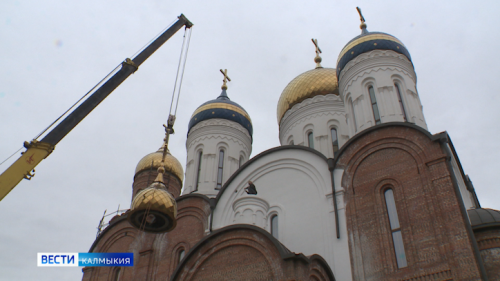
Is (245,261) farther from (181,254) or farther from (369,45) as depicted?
(369,45)

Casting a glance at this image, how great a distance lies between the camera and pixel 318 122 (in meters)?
14.4

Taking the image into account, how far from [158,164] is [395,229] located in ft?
36.7

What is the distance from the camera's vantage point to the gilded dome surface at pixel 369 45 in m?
12.0

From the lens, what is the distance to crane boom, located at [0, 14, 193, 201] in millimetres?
7109

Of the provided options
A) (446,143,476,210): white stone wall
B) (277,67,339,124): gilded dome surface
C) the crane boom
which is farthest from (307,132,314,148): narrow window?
the crane boom

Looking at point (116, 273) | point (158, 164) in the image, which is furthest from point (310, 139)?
point (116, 273)

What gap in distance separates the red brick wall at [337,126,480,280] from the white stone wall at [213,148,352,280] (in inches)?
16.3

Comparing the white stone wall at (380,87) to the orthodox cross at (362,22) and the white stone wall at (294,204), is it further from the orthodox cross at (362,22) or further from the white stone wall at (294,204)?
the orthodox cross at (362,22)

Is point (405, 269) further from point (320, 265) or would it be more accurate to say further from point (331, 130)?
point (331, 130)

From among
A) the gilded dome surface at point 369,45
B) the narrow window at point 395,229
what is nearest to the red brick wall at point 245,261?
the narrow window at point 395,229

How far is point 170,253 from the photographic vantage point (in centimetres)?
1226

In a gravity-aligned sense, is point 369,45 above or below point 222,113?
below

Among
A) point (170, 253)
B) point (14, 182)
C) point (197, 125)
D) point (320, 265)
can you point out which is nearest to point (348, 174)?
point (320, 265)

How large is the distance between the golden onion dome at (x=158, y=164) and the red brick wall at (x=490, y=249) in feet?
40.5
